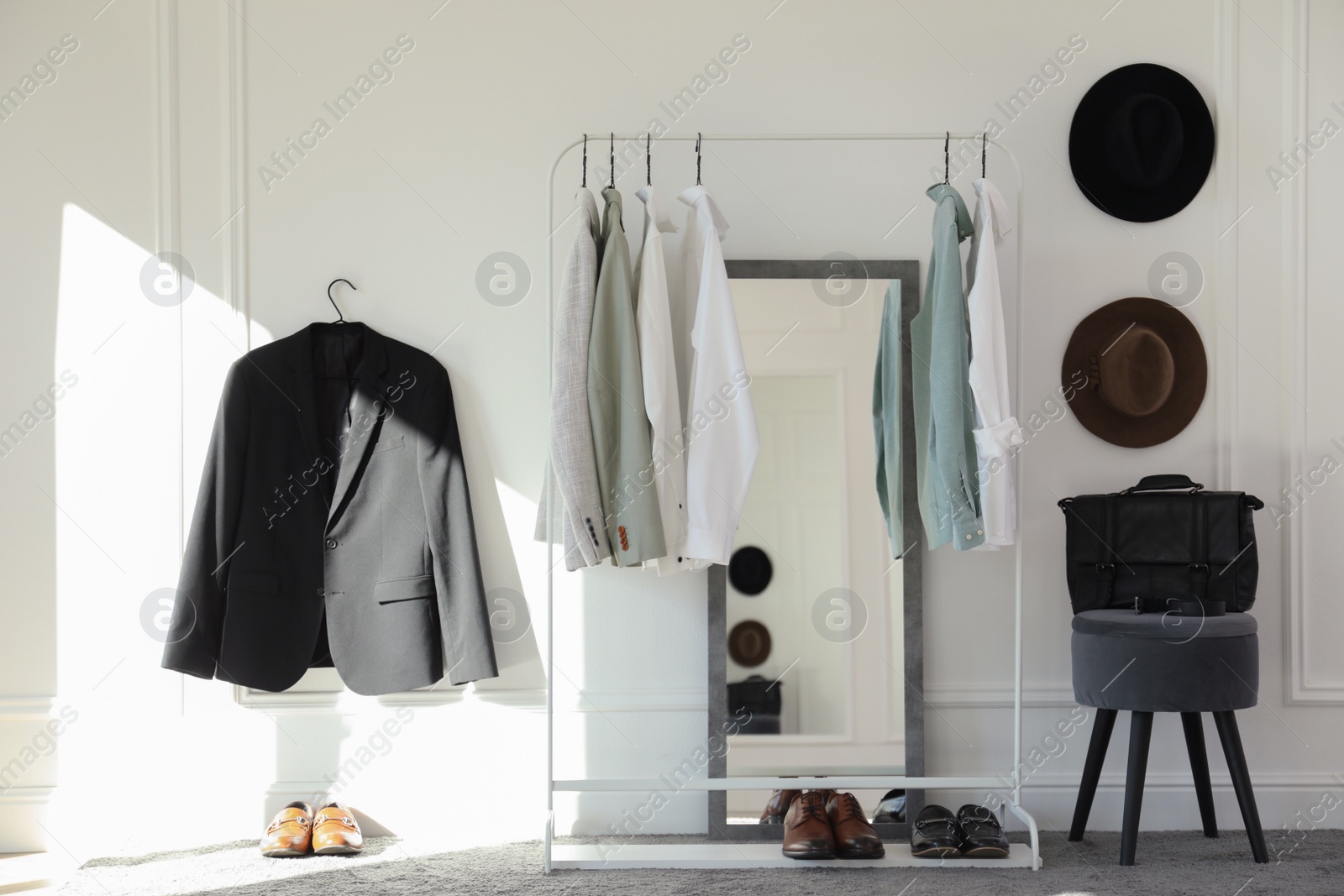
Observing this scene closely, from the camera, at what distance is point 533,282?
2.54 meters

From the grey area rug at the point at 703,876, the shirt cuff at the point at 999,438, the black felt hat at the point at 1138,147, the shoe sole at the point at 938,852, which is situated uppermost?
the black felt hat at the point at 1138,147

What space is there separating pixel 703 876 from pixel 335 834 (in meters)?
0.93

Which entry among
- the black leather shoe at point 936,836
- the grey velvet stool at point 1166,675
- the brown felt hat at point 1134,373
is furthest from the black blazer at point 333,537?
the brown felt hat at point 1134,373

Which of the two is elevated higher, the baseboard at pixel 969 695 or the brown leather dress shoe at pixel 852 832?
the baseboard at pixel 969 695

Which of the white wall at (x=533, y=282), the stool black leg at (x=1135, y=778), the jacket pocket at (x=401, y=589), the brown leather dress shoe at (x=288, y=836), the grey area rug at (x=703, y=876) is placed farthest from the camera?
the white wall at (x=533, y=282)

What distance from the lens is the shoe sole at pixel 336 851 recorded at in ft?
7.45

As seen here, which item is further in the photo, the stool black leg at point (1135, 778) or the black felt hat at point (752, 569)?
the black felt hat at point (752, 569)

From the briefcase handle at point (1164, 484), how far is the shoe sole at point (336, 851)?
2.17m

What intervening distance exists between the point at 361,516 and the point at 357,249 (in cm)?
75

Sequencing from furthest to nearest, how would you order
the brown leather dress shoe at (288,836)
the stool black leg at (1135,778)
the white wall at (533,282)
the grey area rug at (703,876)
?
1. the white wall at (533,282)
2. the brown leather dress shoe at (288,836)
3. the stool black leg at (1135,778)
4. the grey area rug at (703,876)

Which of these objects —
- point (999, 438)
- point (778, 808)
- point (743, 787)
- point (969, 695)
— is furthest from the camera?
point (969, 695)

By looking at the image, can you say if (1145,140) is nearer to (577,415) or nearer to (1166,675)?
(1166,675)

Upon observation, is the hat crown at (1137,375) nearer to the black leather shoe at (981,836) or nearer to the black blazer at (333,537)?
the black leather shoe at (981,836)

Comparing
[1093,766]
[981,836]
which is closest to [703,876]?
[981,836]
